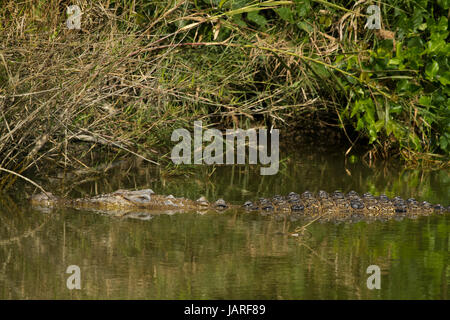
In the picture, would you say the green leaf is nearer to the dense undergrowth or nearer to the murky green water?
the dense undergrowth

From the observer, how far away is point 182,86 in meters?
7.67

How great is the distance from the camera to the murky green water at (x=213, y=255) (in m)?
4.53

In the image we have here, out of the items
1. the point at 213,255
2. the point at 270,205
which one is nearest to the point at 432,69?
the point at 270,205

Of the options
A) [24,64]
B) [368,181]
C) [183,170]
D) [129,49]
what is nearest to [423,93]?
[368,181]

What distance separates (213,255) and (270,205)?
1.58 m

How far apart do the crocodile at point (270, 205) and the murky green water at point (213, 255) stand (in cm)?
19

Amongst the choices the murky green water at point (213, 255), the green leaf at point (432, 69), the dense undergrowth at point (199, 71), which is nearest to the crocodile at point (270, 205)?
the murky green water at point (213, 255)

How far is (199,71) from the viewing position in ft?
26.9

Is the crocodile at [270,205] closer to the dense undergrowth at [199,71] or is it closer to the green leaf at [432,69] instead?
the dense undergrowth at [199,71]

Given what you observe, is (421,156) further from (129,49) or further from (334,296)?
(334,296)

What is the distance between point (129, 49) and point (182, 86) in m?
1.02

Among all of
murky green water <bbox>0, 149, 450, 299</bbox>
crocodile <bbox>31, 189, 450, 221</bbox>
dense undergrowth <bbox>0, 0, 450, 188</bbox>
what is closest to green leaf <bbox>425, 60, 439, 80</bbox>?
dense undergrowth <bbox>0, 0, 450, 188</bbox>

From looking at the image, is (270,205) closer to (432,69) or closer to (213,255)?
(213,255)

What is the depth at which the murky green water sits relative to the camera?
4.53 meters
